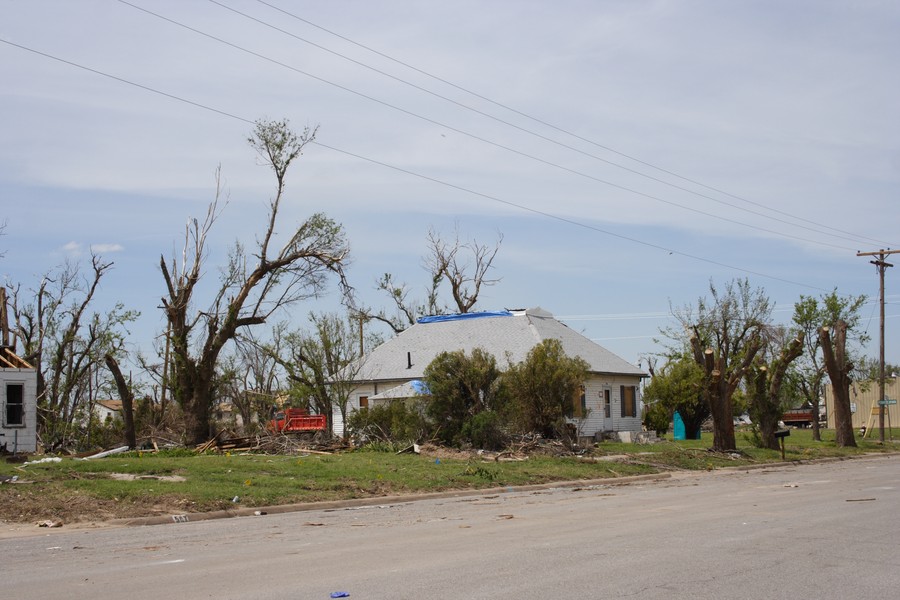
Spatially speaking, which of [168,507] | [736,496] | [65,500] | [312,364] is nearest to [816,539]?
[736,496]

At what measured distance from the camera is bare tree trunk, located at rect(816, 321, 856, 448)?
4175 centimetres

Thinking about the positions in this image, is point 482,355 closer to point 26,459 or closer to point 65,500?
point 26,459

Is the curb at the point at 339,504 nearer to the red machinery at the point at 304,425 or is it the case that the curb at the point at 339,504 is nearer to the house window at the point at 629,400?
the red machinery at the point at 304,425

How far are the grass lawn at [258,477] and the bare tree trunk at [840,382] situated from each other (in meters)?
12.6

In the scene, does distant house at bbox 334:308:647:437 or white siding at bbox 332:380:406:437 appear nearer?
distant house at bbox 334:308:647:437

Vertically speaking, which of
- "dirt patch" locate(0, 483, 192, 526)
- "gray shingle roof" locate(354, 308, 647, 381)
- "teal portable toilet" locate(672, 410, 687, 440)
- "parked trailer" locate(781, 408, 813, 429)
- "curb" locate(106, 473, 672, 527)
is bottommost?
"parked trailer" locate(781, 408, 813, 429)

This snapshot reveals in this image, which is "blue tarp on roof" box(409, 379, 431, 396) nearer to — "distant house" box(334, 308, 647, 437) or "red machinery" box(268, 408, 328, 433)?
"distant house" box(334, 308, 647, 437)

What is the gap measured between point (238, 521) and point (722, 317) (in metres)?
45.7

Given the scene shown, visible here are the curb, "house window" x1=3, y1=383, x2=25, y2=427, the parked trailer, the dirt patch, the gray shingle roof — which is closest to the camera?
the dirt patch

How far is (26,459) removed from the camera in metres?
24.1

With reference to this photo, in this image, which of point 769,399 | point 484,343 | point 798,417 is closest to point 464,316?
point 484,343

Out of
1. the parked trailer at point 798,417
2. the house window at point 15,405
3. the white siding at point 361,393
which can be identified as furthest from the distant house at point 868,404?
the house window at point 15,405

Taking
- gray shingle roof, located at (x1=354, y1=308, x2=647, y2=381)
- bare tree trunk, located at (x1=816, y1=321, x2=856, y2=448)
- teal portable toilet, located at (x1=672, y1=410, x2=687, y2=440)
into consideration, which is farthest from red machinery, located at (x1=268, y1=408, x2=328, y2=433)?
bare tree trunk, located at (x1=816, y1=321, x2=856, y2=448)

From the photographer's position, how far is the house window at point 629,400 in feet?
146
